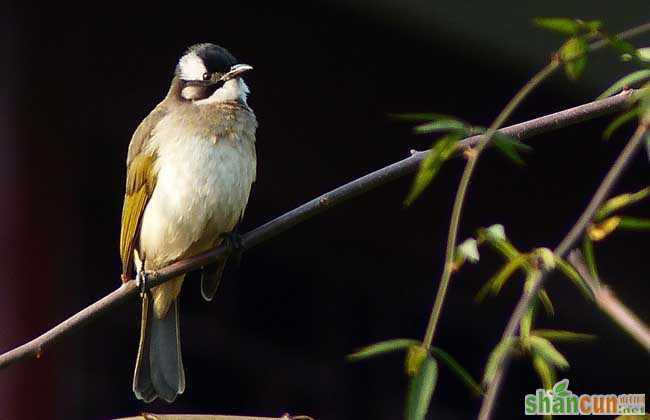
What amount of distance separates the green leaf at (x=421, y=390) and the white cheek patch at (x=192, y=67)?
1592 mm

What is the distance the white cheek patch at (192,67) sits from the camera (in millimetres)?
2334

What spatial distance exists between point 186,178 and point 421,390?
144cm

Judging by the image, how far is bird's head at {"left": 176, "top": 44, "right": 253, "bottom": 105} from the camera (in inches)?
91.0

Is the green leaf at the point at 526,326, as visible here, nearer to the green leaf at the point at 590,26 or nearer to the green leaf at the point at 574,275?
the green leaf at the point at 574,275

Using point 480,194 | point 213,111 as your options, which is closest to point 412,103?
point 480,194

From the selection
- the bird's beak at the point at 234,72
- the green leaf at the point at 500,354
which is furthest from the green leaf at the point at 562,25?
the bird's beak at the point at 234,72

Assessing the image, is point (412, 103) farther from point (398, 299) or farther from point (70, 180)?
point (70, 180)

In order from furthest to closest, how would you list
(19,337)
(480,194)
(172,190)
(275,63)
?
(480,194), (275,63), (19,337), (172,190)

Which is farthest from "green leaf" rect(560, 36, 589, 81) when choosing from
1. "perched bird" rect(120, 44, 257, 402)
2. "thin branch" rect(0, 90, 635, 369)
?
"perched bird" rect(120, 44, 257, 402)

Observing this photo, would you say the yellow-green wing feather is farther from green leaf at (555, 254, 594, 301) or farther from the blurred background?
green leaf at (555, 254, 594, 301)

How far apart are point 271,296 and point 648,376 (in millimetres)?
1571

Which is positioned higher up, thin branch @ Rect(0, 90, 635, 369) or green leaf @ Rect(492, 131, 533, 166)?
thin branch @ Rect(0, 90, 635, 369)

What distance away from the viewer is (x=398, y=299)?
428 cm

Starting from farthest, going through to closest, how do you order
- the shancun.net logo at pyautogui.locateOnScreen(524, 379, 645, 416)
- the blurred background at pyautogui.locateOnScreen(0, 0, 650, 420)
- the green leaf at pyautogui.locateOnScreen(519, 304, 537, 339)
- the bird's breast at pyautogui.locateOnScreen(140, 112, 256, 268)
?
1. the blurred background at pyautogui.locateOnScreen(0, 0, 650, 420)
2. the bird's breast at pyautogui.locateOnScreen(140, 112, 256, 268)
3. the shancun.net logo at pyautogui.locateOnScreen(524, 379, 645, 416)
4. the green leaf at pyautogui.locateOnScreen(519, 304, 537, 339)
